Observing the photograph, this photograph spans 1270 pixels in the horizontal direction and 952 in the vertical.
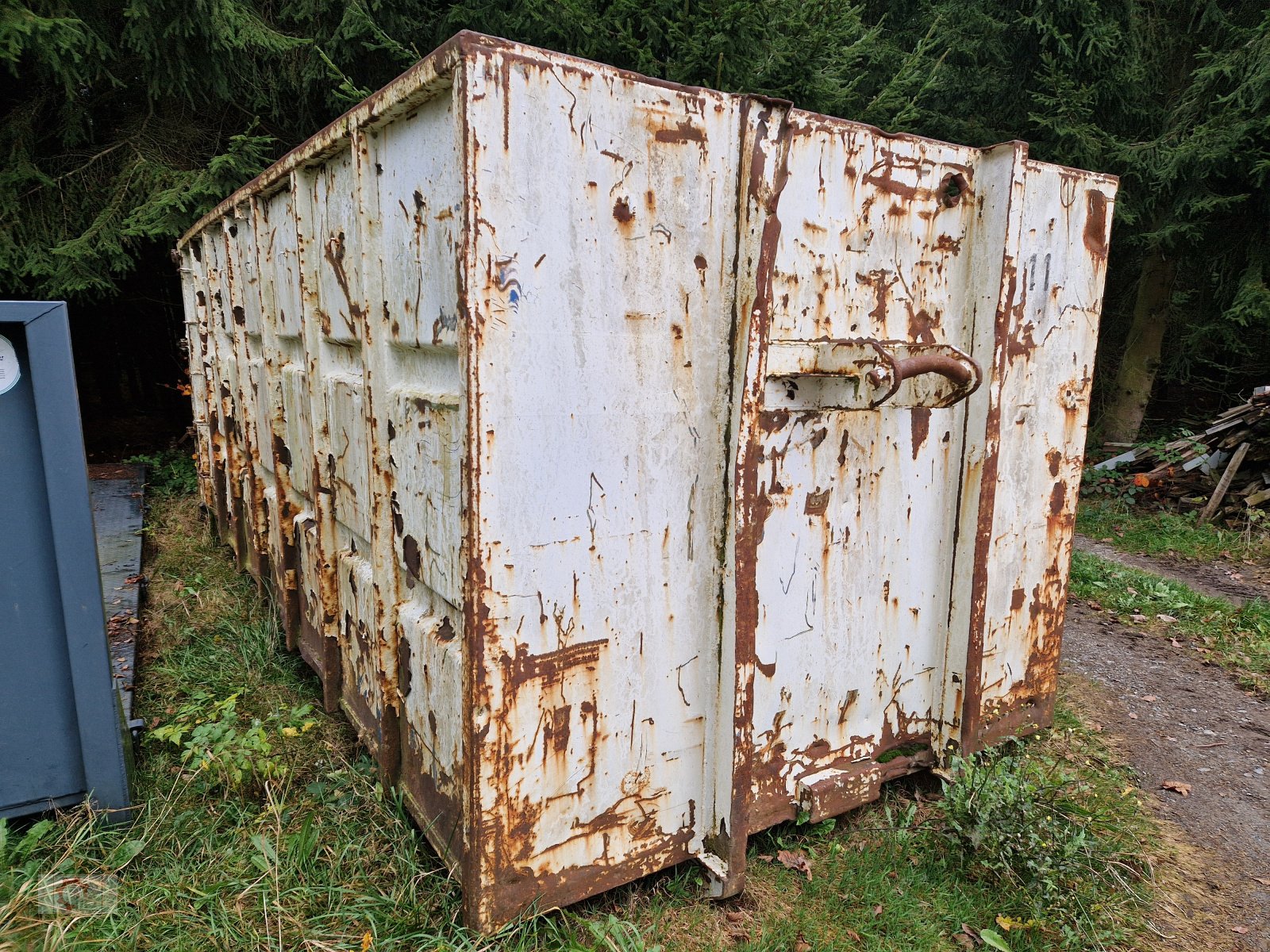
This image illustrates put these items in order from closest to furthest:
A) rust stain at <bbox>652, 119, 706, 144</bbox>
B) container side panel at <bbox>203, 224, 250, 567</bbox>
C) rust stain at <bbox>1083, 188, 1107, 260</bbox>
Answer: rust stain at <bbox>652, 119, 706, 144</bbox>, rust stain at <bbox>1083, 188, 1107, 260</bbox>, container side panel at <bbox>203, 224, 250, 567</bbox>

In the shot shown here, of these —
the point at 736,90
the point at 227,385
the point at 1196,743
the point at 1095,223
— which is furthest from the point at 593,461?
the point at 736,90

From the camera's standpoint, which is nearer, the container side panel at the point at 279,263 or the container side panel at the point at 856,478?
the container side panel at the point at 856,478

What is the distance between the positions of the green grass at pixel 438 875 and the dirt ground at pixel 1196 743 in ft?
Result: 0.70

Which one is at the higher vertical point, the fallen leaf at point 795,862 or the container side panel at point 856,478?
the container side panel at point 856,478

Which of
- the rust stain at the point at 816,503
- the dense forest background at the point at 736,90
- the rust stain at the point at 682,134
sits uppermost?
the dense forest background at the point at 736,90

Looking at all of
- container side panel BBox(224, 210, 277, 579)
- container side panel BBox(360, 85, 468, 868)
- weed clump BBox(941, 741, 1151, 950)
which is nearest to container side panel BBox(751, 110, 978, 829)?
weed clump BBox(941, 741, 1151, 950)

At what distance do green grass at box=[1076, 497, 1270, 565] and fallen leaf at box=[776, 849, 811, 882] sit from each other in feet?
14.1

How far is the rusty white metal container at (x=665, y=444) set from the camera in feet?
5.83

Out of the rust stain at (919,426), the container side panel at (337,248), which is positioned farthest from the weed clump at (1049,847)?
the container side panel at (337,248)

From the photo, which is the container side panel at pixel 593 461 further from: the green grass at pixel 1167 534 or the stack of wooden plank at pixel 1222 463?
the stack of wooden plank at pixel 1222 463

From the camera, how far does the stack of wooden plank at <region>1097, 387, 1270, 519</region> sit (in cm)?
676

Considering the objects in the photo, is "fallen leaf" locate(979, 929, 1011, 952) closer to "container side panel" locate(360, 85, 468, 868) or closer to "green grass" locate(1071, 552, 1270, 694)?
"container side panel" locate(360, 85, 468, 868)

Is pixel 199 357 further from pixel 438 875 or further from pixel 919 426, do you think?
pixel 919 426

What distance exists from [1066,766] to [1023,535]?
3.15ft
